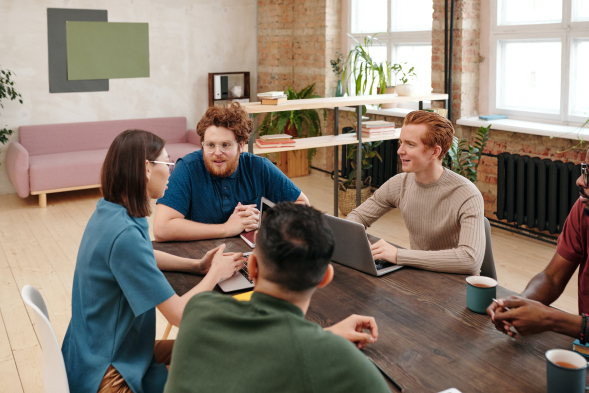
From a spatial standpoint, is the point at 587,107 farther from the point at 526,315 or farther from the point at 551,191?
the point at 526,315

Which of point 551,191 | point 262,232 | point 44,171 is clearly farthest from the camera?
point 44,171

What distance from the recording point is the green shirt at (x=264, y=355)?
93 centimetres

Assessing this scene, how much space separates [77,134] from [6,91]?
33.7 inches

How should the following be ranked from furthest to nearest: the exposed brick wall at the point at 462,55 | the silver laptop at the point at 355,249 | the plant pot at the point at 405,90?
the plant pot at the point at 405,90 → the exposed brick wall at the point at 462,55 → the silver laptop at the point at 355,249

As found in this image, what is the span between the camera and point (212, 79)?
7.33m

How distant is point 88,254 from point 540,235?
4.04 meters

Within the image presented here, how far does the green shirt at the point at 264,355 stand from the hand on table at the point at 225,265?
0.83 metres

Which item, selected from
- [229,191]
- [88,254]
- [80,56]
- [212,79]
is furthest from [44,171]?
[88,254]

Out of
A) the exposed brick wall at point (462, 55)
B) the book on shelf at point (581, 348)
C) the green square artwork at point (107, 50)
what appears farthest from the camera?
the green square artwork at point (107, 50)

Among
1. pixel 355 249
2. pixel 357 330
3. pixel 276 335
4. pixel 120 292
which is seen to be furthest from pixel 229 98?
pixel 276 335

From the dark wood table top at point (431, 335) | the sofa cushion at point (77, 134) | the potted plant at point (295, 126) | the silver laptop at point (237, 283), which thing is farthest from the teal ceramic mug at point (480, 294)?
the sofa cushion at point (77, 134)

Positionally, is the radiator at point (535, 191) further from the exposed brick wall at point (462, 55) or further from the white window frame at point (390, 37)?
the white window frame at point (390, 37)

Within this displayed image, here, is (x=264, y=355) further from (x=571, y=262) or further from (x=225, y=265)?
(x=571, y=262)

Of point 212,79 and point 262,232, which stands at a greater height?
point 212,79
